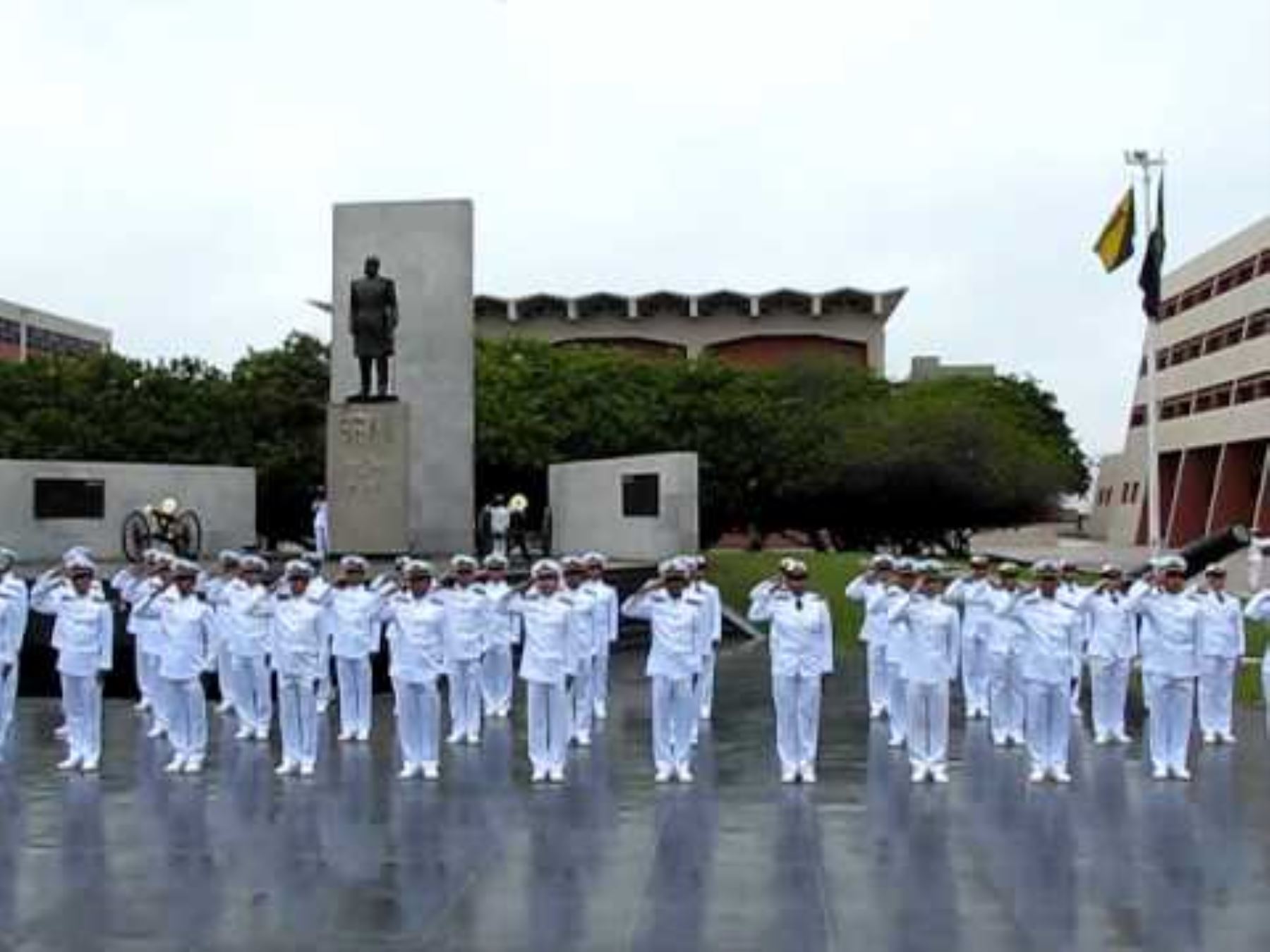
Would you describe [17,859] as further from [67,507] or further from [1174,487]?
[1174,487]

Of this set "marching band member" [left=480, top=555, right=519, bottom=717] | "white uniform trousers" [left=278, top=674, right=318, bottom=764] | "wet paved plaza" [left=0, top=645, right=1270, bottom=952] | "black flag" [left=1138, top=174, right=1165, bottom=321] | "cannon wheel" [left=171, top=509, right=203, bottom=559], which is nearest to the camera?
"wet paved plaza" [left=0, top=645, right=1270, bottom=952]

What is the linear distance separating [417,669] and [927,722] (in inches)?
161

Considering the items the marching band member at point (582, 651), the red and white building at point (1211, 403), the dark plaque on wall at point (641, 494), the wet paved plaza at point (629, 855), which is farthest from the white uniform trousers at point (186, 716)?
the red and white building at point (1211, 403)

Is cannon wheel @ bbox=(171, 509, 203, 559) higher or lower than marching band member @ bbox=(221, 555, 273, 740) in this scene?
higher

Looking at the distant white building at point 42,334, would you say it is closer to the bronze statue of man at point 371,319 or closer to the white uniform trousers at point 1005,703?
the bronze statue of man at point 371,319

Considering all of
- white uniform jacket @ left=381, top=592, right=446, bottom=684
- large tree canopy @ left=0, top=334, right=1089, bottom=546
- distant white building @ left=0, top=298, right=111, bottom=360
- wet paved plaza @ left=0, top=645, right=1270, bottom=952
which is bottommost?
wet paved plaza @ left=0, top=645, right=1270, bottom=952

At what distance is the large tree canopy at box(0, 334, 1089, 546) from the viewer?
3906cm

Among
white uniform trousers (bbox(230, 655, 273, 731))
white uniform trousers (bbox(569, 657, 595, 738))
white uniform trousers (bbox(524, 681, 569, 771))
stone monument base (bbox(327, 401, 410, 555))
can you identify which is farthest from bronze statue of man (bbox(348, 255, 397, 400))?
white uniform trousers (bbox(524, 681, 569, 771))

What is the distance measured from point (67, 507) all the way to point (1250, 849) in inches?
766

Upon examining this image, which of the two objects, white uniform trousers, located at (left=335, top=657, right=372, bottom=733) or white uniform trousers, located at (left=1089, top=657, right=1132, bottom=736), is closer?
white uniform trousers, located at (left=335, top=657, right=372, bottom=733)

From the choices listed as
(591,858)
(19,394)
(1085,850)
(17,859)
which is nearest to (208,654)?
(17,859)

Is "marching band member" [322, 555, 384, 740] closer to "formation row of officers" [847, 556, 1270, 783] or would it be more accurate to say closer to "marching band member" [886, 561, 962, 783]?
"formation row of officers" [847, 556, 1270, 783]

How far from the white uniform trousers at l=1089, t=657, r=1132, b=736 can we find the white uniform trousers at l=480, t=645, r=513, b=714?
5870mm

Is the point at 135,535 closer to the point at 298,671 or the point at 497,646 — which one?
the point at 497,646
